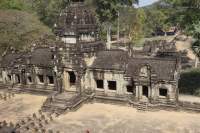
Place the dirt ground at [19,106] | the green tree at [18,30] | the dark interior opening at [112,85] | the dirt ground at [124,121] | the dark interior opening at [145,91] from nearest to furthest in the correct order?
the dirt ground at [124,121], the dirt ground at [19,106], the dark interior opening at [145,91], the dark interior opening at [112,85], the green tree at [18,30]

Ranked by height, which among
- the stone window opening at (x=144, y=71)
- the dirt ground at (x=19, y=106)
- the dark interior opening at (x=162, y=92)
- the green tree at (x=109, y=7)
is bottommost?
the dirt ground at (x=19, y=106)

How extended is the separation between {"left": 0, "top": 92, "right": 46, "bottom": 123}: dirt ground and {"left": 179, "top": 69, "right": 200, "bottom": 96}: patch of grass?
1963 cm

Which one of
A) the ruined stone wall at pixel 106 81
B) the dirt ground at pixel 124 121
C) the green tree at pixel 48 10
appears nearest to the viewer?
the dirt ground at pixel 124 121

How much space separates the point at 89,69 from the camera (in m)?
35.8

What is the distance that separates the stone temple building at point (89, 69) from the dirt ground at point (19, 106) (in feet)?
5.06

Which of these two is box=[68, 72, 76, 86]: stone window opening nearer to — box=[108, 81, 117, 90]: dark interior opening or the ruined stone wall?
the ruined stone wall

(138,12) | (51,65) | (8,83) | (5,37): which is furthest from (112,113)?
(138,12)

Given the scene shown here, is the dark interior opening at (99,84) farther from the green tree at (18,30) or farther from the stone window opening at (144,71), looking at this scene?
the green tree at (18,30)

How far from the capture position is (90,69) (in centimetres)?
3578

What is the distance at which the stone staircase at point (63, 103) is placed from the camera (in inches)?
1281

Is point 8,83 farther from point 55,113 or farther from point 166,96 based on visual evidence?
point 166,96

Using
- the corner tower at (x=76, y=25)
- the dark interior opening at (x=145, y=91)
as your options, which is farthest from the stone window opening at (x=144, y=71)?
the corner tower at (x=76, y=25)

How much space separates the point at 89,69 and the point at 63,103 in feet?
18.3

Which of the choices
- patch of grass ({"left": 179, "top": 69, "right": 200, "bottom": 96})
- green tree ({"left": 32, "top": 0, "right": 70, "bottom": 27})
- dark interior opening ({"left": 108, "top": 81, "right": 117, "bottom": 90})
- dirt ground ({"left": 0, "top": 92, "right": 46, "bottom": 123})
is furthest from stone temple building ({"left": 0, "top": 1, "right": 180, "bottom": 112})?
green tree ({"left": 32, "top": 0, "right": 70, "bottom": 27})
